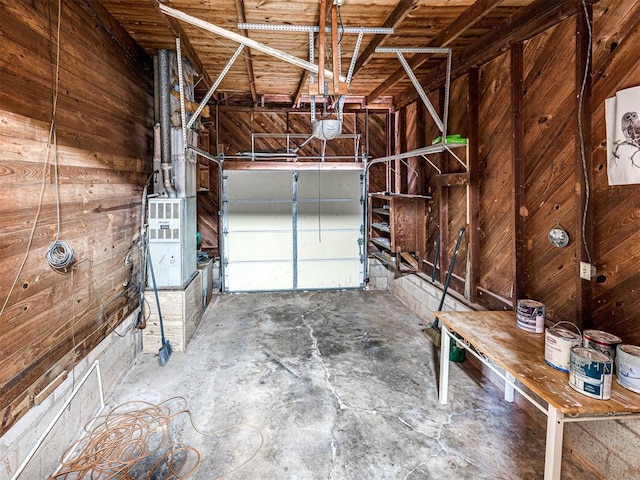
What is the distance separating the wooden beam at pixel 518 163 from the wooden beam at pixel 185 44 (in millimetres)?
2787

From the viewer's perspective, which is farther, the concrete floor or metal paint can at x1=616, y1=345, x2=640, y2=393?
the concrete floor

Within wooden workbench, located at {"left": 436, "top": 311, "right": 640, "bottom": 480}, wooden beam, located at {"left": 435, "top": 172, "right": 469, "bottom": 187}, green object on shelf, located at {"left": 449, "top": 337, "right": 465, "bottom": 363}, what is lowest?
green object on shelf, located at {"left": 449, "top": 337, "right": 465, "bottom": 363}

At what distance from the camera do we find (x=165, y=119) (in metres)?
3.72

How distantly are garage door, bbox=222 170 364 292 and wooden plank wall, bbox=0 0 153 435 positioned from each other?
2.40 meters

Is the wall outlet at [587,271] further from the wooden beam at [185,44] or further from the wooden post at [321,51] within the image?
the wooden beam at [185,44]

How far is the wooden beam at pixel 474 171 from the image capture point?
3.49 metres

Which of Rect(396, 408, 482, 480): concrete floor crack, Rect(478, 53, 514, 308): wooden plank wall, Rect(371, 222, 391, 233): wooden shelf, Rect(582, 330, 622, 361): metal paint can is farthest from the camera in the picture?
Rect(371, 222, 391, 233): wooden shelf

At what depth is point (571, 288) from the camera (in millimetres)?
2404

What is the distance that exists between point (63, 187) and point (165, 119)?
167 centimetres

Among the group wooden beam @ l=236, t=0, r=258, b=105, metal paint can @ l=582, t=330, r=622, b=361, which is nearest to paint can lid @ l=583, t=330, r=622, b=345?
metal paint can @ l=582, t=330, r=622, b=361

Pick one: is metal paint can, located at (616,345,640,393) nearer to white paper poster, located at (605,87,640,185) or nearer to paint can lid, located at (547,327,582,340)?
paint can lid, located at (547,327,582,340)

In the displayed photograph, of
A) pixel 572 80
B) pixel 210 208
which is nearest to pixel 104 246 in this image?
pixel 210 208

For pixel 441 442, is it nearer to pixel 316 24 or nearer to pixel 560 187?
pixel 560 187

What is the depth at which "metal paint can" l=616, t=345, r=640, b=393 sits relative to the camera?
1.63 meters
